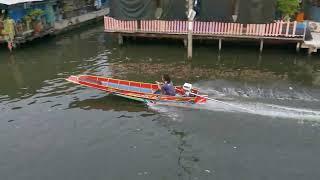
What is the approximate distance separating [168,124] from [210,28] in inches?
473

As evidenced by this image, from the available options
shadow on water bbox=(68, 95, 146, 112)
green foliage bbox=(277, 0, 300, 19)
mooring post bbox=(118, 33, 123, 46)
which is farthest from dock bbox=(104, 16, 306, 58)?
shadow on water bbox=(68, 95, 146, 112)

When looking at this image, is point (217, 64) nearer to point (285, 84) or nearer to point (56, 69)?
point (285, 84)

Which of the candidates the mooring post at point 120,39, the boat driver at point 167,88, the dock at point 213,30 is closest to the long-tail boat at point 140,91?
the boat driver at point 167,88

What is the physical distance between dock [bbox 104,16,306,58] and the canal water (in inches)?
57.8

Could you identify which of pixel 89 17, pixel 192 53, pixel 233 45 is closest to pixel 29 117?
pixel 192 53

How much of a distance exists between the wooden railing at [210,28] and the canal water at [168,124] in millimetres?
1708

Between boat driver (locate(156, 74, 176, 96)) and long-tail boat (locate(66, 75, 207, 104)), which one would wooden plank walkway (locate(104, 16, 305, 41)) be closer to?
long-tail boat (locate(66, 75, 207, 104))

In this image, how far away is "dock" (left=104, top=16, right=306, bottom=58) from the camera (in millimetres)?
23969

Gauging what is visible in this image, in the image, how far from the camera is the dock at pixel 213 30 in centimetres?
2397

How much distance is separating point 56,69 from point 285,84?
14.3m

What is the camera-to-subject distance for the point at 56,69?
77.6 ft

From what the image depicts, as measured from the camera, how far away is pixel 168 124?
15328 mm

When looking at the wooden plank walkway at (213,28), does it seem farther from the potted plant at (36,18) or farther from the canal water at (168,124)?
the potted plant at (36,18)

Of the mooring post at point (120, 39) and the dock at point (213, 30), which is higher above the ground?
the dock at point (213, 30)
